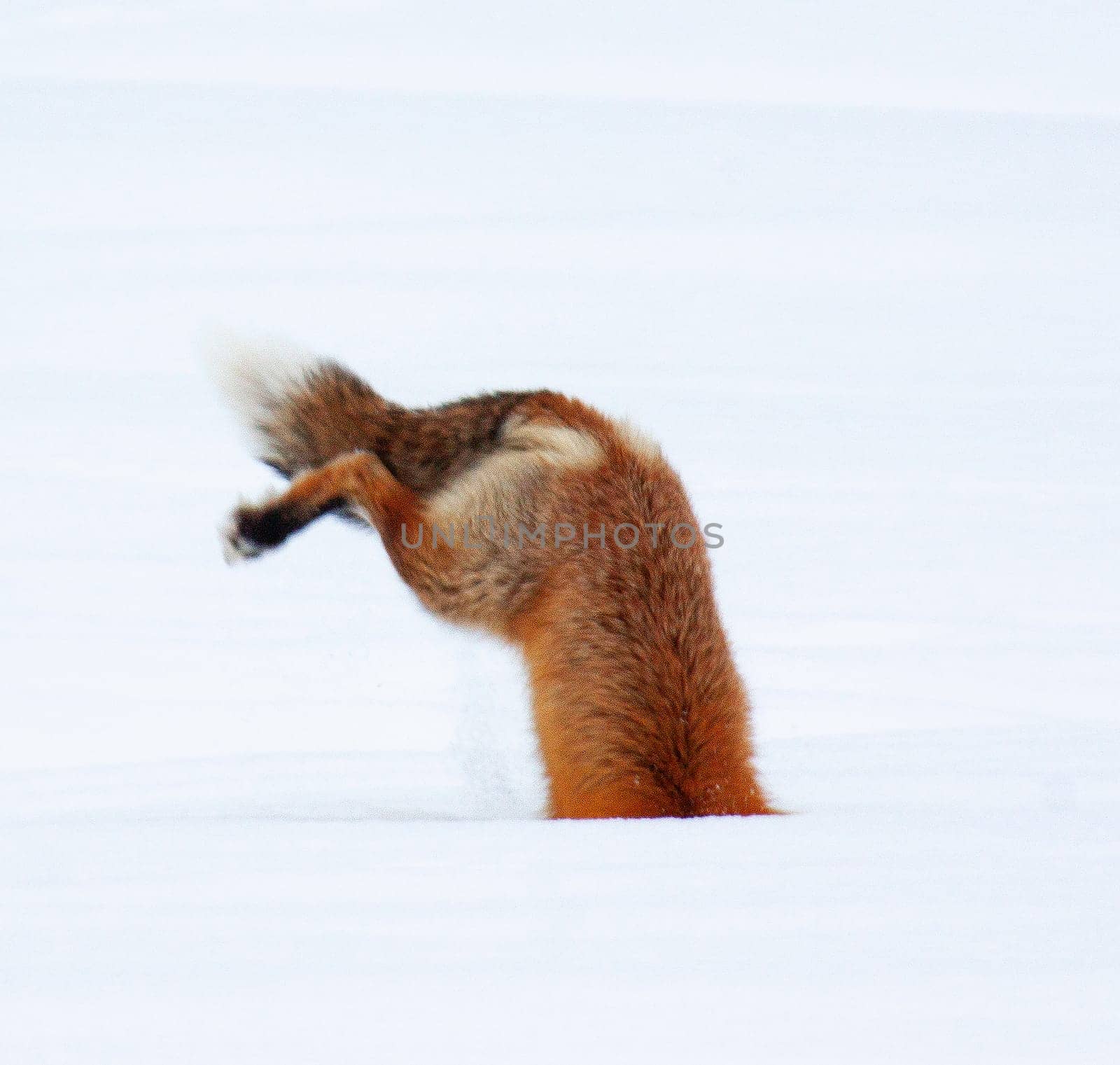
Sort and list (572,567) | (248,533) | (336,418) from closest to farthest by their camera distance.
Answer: (572,567) < (248,533) < (336,418)

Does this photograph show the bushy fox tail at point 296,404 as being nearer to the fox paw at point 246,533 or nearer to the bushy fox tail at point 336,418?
the bushy fox tail at point 336,418

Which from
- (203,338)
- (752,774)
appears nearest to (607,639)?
(752,774)

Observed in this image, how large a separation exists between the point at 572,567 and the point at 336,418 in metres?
1.09

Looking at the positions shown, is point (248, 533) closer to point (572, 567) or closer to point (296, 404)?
point (296, 404)

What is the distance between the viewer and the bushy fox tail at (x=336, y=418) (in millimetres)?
4301

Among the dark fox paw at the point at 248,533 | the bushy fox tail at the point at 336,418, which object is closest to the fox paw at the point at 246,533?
the dark fox paw at the point at 248,533

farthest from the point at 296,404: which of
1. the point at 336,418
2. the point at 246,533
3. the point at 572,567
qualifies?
the point at 572,567

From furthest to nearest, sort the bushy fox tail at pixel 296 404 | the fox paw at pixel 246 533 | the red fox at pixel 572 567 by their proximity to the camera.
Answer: the bushy fox tail at pixel 296 404, the fox paw at pixel 246 533, the red fox at pixel 572 567

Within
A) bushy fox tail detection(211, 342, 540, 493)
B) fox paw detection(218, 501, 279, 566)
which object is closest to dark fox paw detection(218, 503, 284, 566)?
fox paw detection(218, 501, 279, 566)

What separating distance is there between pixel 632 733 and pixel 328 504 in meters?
1.20

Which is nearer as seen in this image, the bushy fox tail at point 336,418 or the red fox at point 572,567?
the red fox at point 572,567

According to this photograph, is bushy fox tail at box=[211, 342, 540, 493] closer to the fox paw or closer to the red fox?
the red fox

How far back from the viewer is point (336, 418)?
4.51 meters

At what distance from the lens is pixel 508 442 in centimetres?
418
